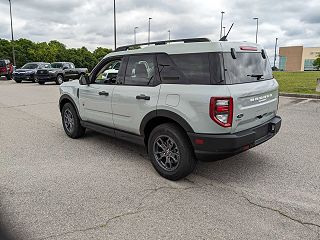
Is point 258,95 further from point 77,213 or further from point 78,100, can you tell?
point 78,100

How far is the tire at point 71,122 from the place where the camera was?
5.57 meters

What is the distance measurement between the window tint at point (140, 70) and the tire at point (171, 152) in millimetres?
745

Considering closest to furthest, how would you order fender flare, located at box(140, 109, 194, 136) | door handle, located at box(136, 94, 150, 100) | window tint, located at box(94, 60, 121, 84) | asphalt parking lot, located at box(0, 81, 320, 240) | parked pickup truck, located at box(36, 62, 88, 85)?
asphalt parking lot, located at box(0, 81, 320, 240), fender flare, located at box(140, 109, 194, 136), door handle, located at box(136, 94, 150, 100), window tint, located at box(94, 60, 121, 84), parked pickup truck, located at box(36, 62, 88, 85)

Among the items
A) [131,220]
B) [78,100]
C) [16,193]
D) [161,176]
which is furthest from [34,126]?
[131,220]

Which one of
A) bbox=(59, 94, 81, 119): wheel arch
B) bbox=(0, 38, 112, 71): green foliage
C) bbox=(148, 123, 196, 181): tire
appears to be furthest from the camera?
bbox=(0, 38, 112, 71): green foliage

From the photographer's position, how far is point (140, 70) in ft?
13.3

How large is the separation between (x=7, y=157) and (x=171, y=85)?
3137 millimetres

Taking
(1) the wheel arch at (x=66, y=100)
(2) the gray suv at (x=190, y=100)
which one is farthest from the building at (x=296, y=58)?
(2) the gray suv at (x=190, y=100)

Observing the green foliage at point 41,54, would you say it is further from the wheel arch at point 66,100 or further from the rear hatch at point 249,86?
the rear hatch at point 249,86

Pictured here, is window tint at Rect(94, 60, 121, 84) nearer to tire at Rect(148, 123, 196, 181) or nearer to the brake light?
tire at Rect(148, 123, 196, 181)

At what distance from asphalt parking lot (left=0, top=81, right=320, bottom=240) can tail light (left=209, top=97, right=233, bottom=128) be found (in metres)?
0.92

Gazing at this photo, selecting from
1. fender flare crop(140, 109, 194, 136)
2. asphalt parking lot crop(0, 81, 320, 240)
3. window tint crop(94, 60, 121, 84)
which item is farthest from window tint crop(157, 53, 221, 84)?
asphalt parking lot crop(0, 81, 320, 240)

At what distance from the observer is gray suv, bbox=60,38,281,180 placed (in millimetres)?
3199

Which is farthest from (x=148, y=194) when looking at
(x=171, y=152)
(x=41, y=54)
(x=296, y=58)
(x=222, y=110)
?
(x=296, y=58)
